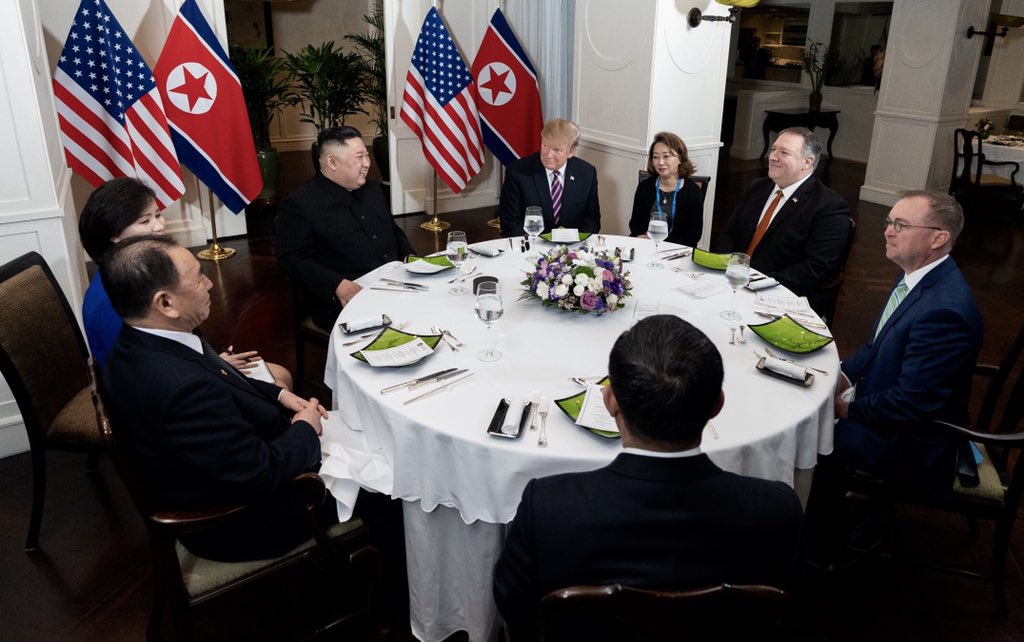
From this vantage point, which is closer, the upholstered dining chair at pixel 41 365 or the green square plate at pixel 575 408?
the green square plate at pixel 575 408

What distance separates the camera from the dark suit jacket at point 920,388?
2.22 metres

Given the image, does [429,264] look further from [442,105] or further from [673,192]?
[442,105]

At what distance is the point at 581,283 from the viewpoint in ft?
8.54

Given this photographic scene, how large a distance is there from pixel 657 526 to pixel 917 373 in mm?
1386

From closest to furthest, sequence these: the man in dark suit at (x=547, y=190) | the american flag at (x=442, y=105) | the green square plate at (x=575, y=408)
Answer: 1. the green square plate at (x=575, y=408)
2. the man in dark suit at (x=547, y=190)
3. the american flag at (x=442, y=105)

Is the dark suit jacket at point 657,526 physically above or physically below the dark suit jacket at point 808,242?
below

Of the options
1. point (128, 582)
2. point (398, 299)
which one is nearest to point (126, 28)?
point (398, 299)

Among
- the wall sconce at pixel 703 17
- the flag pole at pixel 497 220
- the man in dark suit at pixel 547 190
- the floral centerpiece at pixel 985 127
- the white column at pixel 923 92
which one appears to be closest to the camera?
the man in dark suit at pixel 547 190

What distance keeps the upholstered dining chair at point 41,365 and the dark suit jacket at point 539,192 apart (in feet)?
7.87

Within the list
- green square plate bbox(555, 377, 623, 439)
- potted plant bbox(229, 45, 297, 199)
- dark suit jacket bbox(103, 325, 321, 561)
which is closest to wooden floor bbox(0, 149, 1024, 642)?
dark suit jacket bbox(103, 325, 321, 561)

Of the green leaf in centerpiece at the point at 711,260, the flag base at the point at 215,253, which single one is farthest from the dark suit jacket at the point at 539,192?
the flag base at the point at 215,253

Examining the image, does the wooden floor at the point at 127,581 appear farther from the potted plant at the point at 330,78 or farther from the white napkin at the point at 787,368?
the potted plant at the point at 330,78

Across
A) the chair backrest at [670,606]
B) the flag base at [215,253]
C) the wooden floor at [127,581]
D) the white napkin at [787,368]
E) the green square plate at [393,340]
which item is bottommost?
the wooden floor at [127,581]

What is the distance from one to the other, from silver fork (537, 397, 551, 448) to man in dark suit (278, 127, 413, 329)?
1.56 meters
